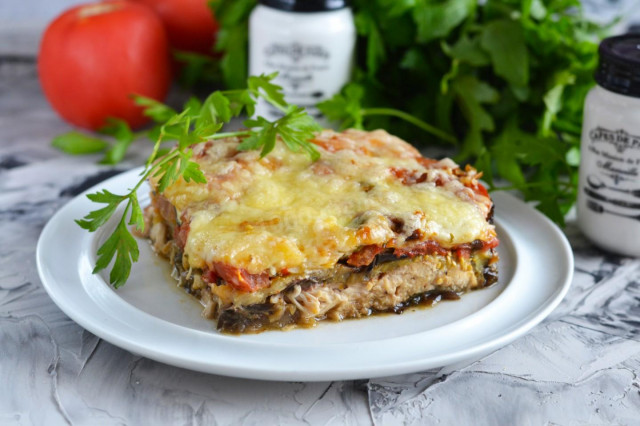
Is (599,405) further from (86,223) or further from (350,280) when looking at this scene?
(86,223)

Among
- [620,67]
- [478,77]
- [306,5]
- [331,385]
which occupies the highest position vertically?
[620,67]

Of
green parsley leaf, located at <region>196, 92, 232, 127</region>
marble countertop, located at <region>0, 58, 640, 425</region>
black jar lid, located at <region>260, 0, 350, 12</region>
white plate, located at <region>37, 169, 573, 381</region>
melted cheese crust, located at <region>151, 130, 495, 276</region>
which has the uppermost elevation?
black jar lid, located at <region>260, 0, 350, 12</region>

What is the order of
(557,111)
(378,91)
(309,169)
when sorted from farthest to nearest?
(378,91) → (557,111) → (309,169)

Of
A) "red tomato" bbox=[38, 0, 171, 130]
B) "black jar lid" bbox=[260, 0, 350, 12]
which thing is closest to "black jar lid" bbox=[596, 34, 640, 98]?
"black jar lid" bbox=[260, 0, 350, 12]

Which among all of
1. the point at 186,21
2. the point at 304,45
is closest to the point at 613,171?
the point at 304,45

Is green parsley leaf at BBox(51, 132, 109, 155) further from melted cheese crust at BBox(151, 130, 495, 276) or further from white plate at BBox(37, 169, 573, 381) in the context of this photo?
melted cheese crust at BBox(151, 130, 495, 276)

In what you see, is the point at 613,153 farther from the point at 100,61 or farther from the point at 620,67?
the point at 100,61

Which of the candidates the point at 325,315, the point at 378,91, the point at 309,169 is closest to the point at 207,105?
the point at 309,169
